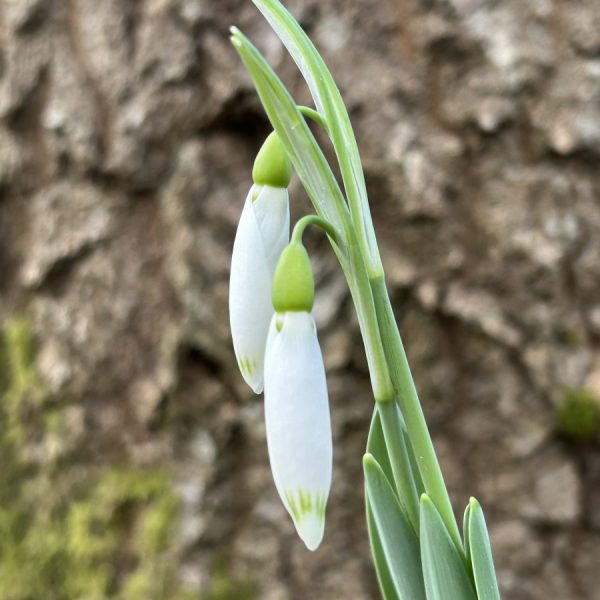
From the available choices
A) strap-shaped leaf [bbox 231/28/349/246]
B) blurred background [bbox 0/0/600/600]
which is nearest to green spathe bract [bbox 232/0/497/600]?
strap-shaped leaf [bbox 231/28/349/246]

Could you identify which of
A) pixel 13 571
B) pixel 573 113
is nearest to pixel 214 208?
pixel 573 113

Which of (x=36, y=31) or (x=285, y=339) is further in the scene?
(x=36, y=31)

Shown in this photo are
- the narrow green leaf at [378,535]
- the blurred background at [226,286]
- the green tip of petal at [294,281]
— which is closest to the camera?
the green tip of petal at [294,281]

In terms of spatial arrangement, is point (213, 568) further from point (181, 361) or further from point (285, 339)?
point (285, 339)

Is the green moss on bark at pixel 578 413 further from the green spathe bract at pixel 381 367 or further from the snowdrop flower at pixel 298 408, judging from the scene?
the snowdrop flower at pixel 298 408

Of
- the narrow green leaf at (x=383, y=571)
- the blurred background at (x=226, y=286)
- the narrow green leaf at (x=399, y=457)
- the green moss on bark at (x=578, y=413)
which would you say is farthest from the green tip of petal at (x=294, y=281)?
the green moss on bark at (x=578, y=413)

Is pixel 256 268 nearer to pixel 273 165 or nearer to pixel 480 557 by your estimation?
pixel 273 165
